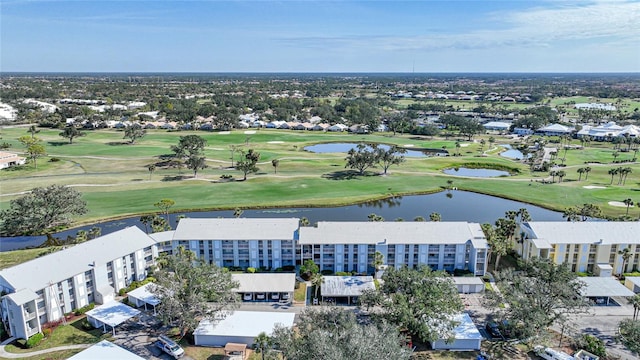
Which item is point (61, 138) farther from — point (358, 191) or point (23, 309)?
point (23, 309)

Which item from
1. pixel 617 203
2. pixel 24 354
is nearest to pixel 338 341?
pixel 24 354

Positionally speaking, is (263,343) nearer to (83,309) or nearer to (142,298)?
(142,298)

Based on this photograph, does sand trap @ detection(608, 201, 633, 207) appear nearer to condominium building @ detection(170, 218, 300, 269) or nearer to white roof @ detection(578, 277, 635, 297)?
white roof @ detection(578, 277, 635, 297)

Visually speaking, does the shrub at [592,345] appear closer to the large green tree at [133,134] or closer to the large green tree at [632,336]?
the large green tree at [632,336]

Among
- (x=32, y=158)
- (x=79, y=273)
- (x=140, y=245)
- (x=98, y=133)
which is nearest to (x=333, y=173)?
(x=140, y=245)

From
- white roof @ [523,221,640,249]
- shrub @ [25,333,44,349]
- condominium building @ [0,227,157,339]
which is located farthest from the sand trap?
shrub @ [25,333,44,349]

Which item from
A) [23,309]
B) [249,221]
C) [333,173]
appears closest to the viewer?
[23,309]
